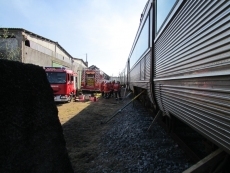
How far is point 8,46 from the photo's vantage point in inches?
790

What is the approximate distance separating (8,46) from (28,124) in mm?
20417

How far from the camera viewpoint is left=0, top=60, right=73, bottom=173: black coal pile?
5.93 ft

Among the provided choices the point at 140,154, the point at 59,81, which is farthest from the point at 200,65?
the point at 59,81

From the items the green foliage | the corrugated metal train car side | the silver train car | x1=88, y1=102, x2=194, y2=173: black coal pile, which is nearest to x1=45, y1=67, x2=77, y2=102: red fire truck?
the green foliage

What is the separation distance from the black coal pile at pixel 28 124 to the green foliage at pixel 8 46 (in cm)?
1880

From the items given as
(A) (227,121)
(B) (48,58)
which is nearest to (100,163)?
(A) (227,121)

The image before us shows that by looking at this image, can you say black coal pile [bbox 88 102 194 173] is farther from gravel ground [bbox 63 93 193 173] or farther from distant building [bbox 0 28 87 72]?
distant building [bbox 0 28 87 72]

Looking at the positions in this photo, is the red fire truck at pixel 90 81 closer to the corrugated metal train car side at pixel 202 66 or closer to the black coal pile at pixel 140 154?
the black coal pile at pixel 140 154

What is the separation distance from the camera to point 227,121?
1.58 meters

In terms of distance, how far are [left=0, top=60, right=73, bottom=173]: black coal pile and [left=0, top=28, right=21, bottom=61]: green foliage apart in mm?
18803

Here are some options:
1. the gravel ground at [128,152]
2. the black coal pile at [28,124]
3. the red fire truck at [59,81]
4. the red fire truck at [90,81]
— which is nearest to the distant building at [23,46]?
the red fire truck at [90,81]

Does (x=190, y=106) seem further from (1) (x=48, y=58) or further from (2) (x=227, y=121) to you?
A: (1) (x=48, y=58)

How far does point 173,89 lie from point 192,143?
189cm

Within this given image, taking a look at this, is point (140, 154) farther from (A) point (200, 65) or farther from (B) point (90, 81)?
(B) point (90, 81)
